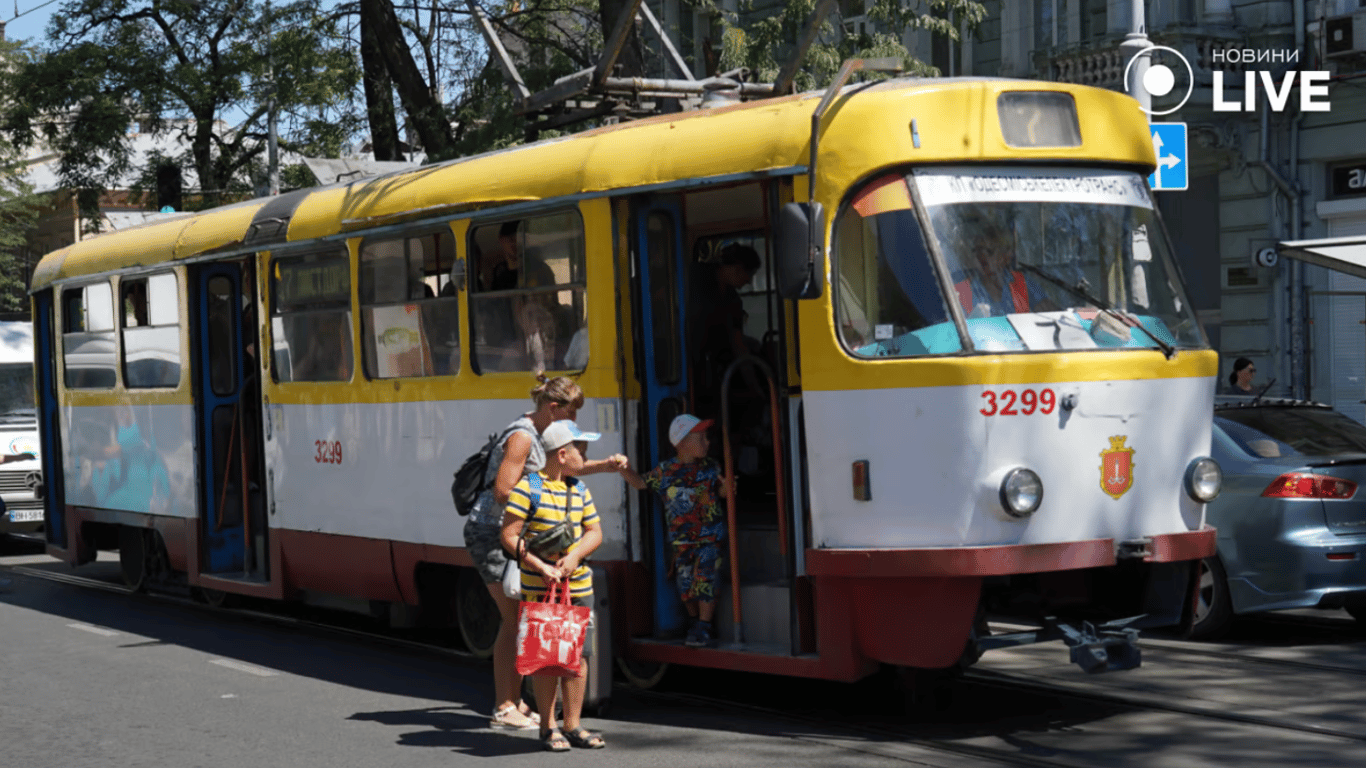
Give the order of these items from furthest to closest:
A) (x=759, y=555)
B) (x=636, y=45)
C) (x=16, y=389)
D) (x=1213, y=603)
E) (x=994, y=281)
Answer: (x=16, y=389), (x=636, y=45), (x=1213, y=603), (x=759, y=555), (x=994, y=281)

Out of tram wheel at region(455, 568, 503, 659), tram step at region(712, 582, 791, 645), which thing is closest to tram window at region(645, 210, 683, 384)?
tram step at region(712, 582, 791, 645)

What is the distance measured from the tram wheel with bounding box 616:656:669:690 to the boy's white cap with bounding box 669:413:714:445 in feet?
4.31

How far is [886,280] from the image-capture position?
8.07 m

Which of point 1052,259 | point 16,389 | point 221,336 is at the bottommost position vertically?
point 16,389

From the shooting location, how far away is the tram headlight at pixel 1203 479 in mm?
8375

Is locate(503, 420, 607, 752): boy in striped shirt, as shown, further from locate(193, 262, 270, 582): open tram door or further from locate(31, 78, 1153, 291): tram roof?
locate(193, 262, 270, 582): open tram door

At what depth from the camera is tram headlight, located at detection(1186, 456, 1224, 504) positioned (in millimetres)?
8375

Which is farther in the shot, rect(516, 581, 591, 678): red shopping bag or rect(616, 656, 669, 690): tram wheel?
rect(616, 656, 669, 690): tram wheel

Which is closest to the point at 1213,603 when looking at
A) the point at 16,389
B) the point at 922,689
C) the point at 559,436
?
the point at 922,689

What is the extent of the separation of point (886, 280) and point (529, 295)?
2.35m

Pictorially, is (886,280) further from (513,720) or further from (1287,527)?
(1287,527)

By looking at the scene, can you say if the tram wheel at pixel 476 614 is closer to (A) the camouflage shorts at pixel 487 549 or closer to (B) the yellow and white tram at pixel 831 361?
(B) the yellow and white tram at pixel 831 361

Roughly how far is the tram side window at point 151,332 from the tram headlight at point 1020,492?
7519 millimetres

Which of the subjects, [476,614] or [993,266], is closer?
[993,266]
